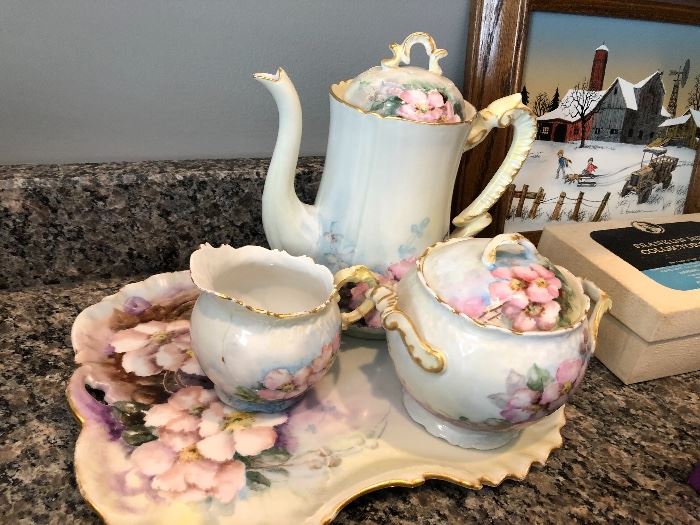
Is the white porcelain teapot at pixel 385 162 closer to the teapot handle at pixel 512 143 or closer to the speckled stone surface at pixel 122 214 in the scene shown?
the teapot handle at pixel 512 143

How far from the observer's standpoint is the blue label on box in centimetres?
60

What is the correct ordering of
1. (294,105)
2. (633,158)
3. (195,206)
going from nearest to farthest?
(294,105) → (195,206) → (633,158)

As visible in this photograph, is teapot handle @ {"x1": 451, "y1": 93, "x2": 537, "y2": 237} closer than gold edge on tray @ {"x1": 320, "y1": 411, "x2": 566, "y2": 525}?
No

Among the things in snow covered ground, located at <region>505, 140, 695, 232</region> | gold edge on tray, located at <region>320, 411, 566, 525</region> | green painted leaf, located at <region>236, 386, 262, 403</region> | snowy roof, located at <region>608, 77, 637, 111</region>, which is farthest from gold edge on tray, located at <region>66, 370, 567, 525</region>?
snowy roof, located at <region>608, 77, 637, 111</region>

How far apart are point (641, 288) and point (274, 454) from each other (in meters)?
0.38

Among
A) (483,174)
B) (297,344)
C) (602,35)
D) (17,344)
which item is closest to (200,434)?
(297,344)

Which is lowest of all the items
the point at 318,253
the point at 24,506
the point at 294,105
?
the point at 24,506

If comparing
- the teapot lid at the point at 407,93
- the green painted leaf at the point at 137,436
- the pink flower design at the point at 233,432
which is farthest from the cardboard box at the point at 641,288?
the green painted leaf at the point at 137,436

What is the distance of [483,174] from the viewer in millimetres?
678

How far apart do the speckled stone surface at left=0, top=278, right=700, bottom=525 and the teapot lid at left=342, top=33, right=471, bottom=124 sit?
0.98 ft

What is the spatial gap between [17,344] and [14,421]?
0.35ft

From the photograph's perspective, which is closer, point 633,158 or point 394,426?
point 394,426

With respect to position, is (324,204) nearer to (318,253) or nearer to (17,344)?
(318,253)

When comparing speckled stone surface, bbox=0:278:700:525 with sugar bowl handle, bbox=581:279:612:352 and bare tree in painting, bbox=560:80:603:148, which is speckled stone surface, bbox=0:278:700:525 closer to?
sugar bowl handle, bbox=581:279:612:352
